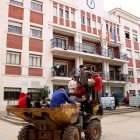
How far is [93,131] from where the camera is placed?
7152 millimetres

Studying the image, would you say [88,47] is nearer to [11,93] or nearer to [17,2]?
[17,2]

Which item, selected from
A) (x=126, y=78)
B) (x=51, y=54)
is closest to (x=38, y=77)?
(x=51, y=54)

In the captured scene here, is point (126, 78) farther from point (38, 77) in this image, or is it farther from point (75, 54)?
point (38, 77)

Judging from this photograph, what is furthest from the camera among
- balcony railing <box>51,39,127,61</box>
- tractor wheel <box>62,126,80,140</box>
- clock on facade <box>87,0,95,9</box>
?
clock on facade <box>87,0,95,9</box>

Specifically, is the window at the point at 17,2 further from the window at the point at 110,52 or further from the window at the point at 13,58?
the window at the point at 110,52

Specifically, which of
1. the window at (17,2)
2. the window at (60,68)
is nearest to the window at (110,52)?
the window at (60,68)

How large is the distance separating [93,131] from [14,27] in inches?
614

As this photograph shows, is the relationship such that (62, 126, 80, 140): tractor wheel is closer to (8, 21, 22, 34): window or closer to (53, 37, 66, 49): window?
(8, 21, 22, 34): window

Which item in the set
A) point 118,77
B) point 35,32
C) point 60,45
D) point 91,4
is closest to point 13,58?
point 35,32

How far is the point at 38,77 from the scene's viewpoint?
2062cm

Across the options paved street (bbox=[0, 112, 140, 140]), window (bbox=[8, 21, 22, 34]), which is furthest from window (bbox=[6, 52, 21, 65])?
paved street (bbox=[0, 112, 140, 140])

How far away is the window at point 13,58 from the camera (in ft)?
63.6

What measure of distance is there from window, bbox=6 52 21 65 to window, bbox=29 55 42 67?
47.7 inches

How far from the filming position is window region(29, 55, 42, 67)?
20688mm
